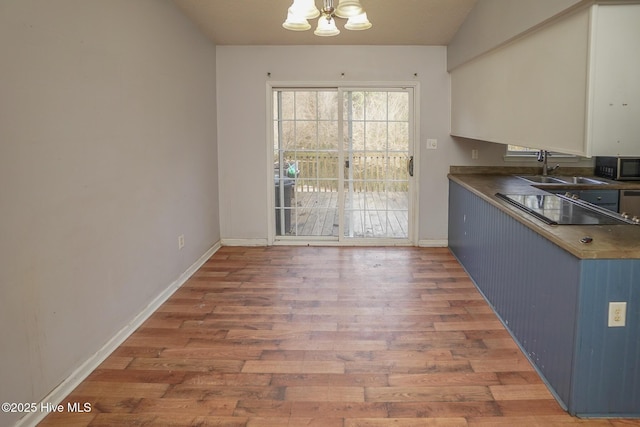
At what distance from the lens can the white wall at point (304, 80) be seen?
5.71 metres

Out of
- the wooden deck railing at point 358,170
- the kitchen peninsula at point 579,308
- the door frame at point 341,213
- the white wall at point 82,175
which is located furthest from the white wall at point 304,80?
the kitchen peninsula at point 579,308

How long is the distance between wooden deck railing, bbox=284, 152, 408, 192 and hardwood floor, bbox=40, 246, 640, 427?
5.19 feet

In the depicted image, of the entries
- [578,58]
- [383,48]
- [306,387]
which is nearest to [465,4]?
[383,48]

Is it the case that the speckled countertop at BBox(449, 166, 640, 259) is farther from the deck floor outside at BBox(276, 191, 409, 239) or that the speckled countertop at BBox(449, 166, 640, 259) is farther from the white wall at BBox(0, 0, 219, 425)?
the white wall at BBox(0, 0, 219, 425)

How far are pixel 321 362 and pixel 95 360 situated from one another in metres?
1.33

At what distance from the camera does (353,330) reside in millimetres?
3490

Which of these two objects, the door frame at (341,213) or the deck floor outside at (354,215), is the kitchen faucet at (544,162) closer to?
the door frame at (341,213)

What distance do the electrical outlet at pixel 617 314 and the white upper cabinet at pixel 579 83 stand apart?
2.53 ft

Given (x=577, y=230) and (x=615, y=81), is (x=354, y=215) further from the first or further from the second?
(x=615, y=81)

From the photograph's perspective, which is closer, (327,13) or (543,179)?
(327,13)

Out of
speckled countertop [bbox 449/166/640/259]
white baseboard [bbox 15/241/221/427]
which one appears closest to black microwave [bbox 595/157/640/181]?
speckled countertop [bbox 449/166/640/259]

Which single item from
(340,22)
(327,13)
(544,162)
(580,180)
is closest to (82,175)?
(327,13)

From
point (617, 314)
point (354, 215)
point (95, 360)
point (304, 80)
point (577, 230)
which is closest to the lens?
point (617, 314)

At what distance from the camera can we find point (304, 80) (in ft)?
18.8
